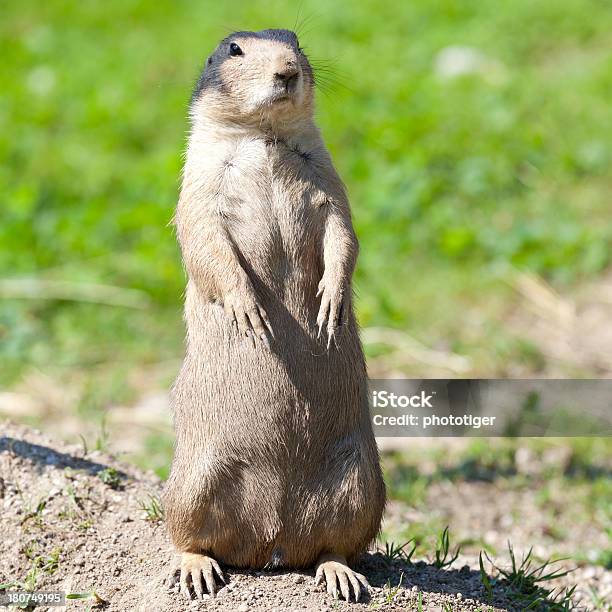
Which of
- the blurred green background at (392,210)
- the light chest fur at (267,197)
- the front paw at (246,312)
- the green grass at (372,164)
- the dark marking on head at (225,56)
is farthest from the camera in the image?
the green grass at (372,164)

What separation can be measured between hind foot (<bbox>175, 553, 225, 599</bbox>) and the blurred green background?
131 centimetres

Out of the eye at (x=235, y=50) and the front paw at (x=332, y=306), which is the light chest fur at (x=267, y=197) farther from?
the eye at (x=235, y=50)

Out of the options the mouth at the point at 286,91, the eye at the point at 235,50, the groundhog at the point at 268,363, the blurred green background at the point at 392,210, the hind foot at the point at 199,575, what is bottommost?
the hind foot at the point at 199,575

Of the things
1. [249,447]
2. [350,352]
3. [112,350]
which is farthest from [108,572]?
[112,350]

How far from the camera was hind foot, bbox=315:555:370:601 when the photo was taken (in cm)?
359

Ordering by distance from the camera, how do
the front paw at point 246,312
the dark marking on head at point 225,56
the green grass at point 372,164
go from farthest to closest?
the green grass at point 372,164 < the dark marking on head at point 225,56 < the front paw at point 246,312

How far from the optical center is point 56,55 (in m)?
12.0

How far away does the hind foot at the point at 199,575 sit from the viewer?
3580 millimetres

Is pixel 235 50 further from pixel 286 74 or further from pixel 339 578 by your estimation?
pixel 339 578

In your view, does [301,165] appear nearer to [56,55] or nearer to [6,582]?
[6,582]

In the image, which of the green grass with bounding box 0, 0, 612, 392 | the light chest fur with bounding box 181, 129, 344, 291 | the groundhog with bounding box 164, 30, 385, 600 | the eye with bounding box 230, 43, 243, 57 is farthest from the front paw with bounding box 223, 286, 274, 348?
the green grass with bounding box 0, 0, 612, 392

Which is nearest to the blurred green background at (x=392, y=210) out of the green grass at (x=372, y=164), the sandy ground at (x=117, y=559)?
the green grass at (x=372, y=164)

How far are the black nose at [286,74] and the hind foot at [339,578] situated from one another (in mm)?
1699

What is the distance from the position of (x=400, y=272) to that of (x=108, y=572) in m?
4.43
